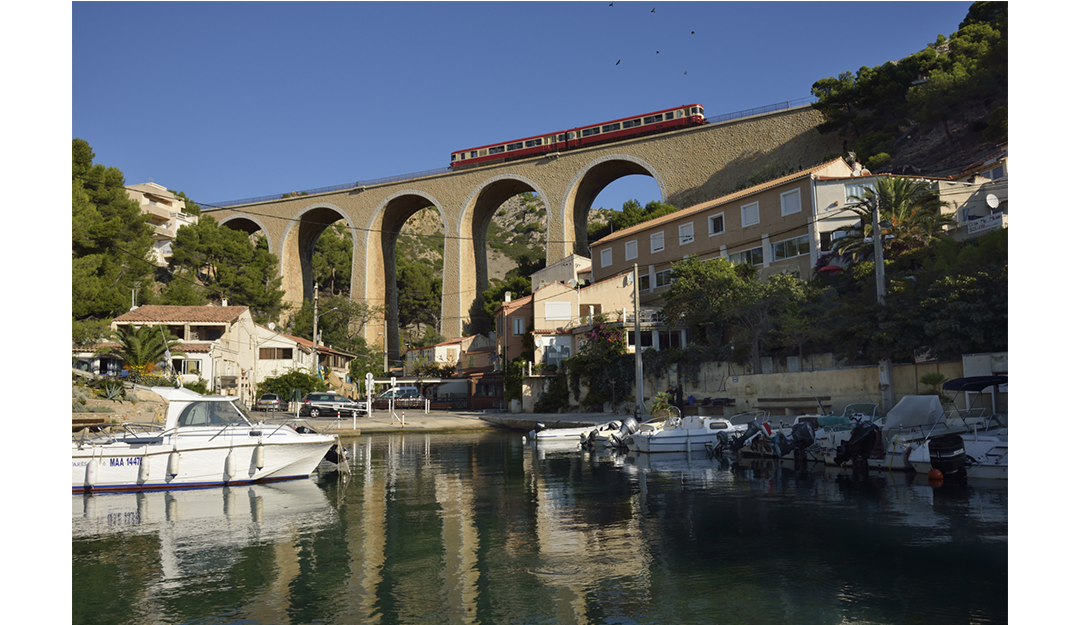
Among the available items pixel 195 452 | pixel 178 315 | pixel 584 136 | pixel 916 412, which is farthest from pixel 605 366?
pixel 584 136

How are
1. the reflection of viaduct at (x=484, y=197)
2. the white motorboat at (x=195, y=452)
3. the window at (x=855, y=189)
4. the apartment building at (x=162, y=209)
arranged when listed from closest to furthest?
1. the white motorboat at (x=195, y=452)
2. the window at (x=855, y=189)
3. the reflection of viaduct at (x=484, y=197)
4. the apartment building at (x=162, y=209)

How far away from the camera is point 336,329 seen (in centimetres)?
6688

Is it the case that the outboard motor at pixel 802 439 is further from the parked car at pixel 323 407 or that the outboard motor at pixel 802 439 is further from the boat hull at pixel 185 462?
the parked car at pixel 323 407

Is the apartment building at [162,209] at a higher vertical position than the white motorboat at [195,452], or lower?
higher

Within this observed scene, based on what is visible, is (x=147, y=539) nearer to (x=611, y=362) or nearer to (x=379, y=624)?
(x=379, y=624)

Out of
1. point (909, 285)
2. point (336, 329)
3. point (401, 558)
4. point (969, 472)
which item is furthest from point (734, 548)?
point (336, 329)

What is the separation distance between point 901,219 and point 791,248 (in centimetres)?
692

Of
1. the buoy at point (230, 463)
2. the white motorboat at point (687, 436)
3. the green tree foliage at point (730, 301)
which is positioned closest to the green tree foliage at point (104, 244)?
the buoy at point (230, 463)

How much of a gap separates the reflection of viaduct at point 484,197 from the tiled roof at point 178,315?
23.2m

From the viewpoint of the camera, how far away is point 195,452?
16.7m

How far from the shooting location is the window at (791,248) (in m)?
36.1

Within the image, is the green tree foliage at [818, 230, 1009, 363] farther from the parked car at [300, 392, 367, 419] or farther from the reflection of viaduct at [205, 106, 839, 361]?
the reflection of viaduct at [205, 106, 839, 361]
